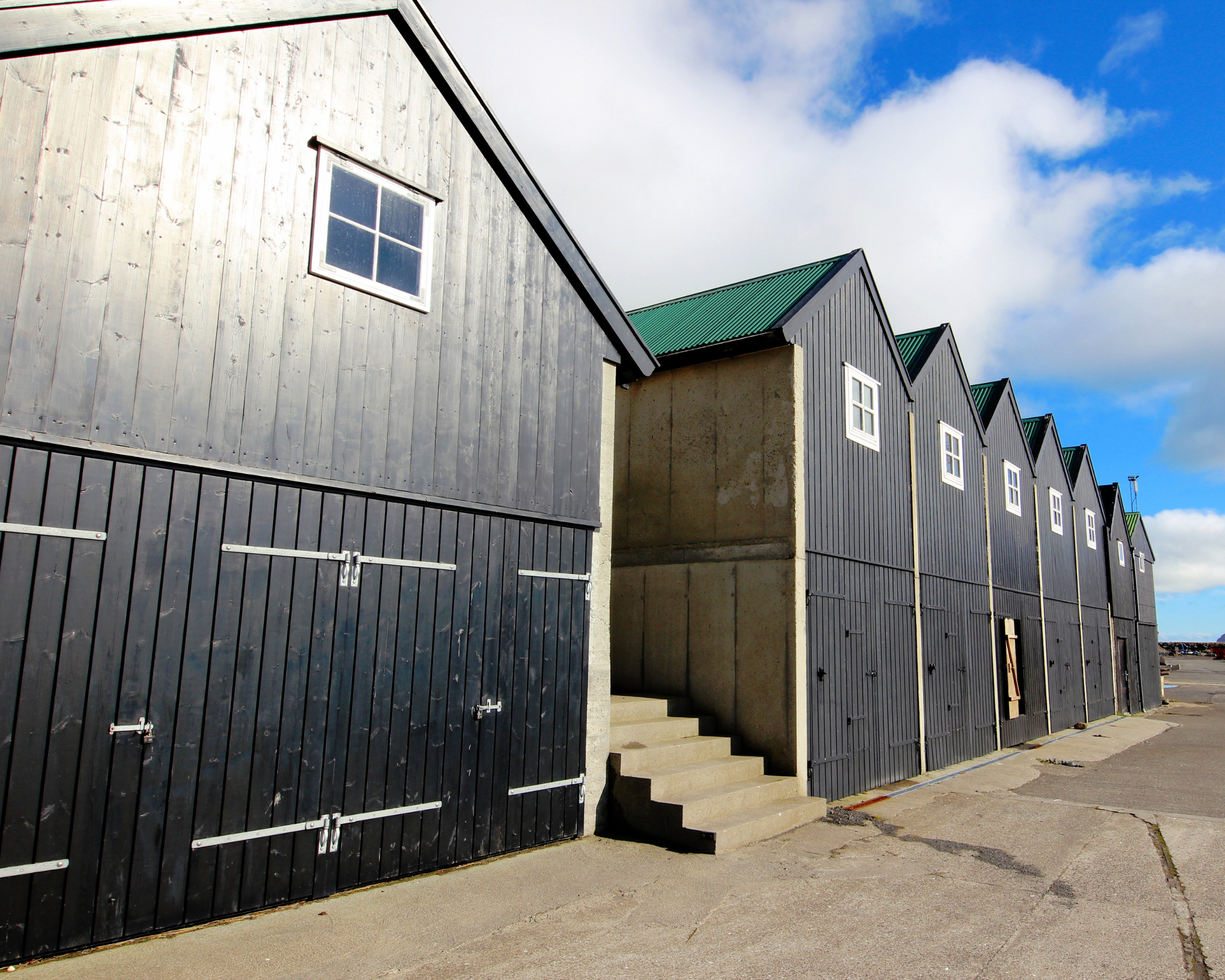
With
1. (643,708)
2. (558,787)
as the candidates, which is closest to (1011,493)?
(643,708)

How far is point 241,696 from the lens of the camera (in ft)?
17.2

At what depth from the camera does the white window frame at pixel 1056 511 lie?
20547 mm

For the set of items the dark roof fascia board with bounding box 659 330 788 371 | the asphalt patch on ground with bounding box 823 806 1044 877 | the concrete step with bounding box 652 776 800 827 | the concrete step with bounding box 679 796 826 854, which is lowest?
the asphalt patch on ground with bounding box 823 806 1044 877

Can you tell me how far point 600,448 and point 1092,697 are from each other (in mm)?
20176

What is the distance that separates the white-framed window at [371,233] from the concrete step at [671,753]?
14.8 ft

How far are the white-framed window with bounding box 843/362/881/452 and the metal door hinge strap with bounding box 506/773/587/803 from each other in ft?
19.7

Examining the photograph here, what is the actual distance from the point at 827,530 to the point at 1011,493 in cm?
966

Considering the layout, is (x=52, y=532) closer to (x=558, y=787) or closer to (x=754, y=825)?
(x=558, y=787)

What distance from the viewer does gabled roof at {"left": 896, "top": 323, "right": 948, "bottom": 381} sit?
13.8m

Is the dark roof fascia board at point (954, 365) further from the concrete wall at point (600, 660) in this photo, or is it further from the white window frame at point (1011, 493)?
the concrete wall at point (600, 660)

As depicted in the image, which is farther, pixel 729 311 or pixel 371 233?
pixel 729 311

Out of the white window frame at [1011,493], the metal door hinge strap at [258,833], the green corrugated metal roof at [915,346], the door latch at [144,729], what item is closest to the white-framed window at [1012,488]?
the white window frame at [1011,493]

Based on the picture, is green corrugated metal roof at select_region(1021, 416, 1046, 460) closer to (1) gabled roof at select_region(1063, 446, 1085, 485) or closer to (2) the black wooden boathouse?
(1) gabled roof at select_region(1063, 446, 1085, 485)

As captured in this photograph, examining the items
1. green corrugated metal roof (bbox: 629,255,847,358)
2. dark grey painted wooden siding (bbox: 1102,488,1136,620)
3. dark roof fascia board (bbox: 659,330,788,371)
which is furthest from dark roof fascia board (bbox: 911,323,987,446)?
dark grey painted wooden siding (bbox: 1102,488,1136,620)
